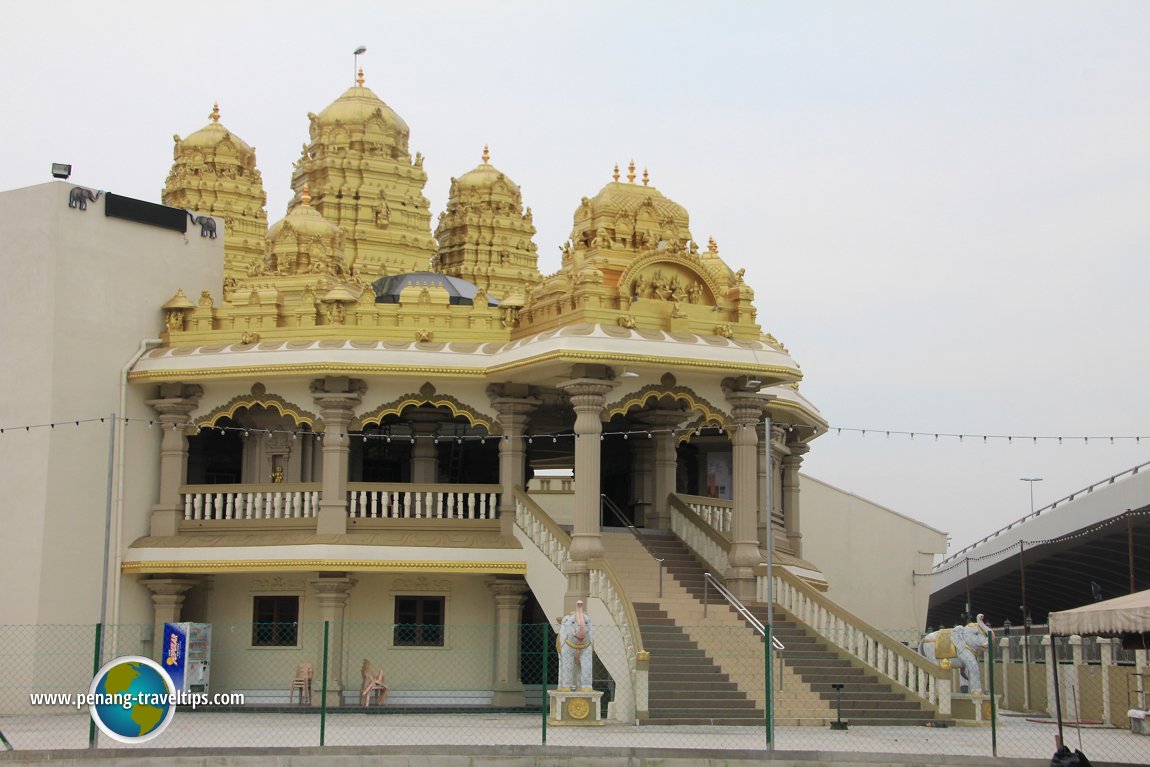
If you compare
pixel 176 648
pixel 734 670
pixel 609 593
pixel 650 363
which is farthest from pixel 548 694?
pixel 176 648

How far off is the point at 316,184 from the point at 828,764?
2875 cm

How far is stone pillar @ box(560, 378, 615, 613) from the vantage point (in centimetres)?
2528

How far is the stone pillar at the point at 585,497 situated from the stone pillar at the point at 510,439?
2492 millimetres

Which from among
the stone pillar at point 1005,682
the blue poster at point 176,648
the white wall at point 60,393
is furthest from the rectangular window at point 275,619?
the stone pillar at point 1005,682

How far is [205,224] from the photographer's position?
3000 cm

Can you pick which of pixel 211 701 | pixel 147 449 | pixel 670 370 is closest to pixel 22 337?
pixel 147 449

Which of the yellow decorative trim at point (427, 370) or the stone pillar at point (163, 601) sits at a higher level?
the yellow decorative trim at point (427, 370)

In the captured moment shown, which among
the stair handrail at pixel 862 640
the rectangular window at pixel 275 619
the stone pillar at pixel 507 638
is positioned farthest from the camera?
the rectangular window at pixel 275 619

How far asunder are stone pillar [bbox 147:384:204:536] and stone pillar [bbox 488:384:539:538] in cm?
539

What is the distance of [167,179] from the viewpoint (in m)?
47.9

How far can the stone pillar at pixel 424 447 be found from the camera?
29828mm

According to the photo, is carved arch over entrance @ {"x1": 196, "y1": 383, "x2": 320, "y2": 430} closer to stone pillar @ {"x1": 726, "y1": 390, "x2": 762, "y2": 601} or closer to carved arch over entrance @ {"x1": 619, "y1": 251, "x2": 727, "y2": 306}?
carved arch over entrance @ {"x1": 619, "y1": 251, "x2": 727, "y2": 306}

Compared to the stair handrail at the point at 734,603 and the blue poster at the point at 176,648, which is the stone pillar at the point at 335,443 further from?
the stair handrail at the point at 734,603

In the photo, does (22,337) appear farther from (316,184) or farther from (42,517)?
(316,184)
